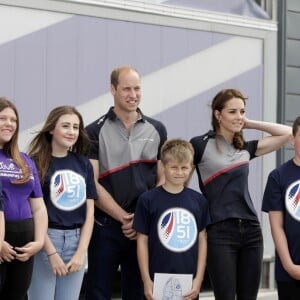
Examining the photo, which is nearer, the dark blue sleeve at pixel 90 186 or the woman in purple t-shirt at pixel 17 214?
the woman in purple t-shirt at pixel 17 214

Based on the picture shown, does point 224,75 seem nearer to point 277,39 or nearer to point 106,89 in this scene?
point 277,39

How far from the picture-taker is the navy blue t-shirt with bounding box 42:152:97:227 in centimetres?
425

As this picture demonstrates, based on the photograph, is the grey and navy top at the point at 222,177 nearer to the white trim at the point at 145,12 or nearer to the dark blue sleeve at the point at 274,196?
the dark blue sleeve at the point at 274,196

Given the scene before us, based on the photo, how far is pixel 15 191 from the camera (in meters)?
4.05

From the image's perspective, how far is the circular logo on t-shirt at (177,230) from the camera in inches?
166

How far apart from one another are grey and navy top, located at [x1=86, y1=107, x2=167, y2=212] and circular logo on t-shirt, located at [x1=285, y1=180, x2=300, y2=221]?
81cm

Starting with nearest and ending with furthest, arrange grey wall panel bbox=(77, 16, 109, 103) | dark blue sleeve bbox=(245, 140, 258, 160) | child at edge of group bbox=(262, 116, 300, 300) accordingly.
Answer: child at edge of group bbox=(262, 116, 300, 300) < dark blue sleeve bbox=(245, 140, 258, 160) < grey wall panel bbox=(77, 16, 109, 103)

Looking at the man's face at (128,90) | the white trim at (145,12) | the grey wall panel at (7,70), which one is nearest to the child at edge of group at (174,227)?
the man's face at (128,90)

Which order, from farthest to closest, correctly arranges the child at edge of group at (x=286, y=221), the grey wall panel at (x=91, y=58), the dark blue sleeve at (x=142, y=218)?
the grey wall panel at (x=91, y=58)
the dark blue sleeve at (x=142, y=218)
the child at edge of group at (x=286, y=221)

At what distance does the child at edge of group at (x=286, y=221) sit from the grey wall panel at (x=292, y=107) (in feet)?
9.79

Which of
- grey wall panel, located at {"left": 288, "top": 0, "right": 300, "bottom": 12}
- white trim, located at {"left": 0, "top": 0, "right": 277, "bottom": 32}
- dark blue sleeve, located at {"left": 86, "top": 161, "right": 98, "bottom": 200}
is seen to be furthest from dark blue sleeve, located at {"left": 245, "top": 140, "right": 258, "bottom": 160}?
grey wall panel, located at {"left": 288, "top": 0, "right": 300, "bottom": 12}

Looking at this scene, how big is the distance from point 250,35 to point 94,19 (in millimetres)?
1635

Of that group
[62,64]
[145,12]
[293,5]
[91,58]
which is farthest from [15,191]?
[293,5]

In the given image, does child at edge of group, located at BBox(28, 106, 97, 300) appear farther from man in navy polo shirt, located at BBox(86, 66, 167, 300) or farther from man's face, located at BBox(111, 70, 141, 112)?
man's face, located at BBox(111, 70, 141, 112)
